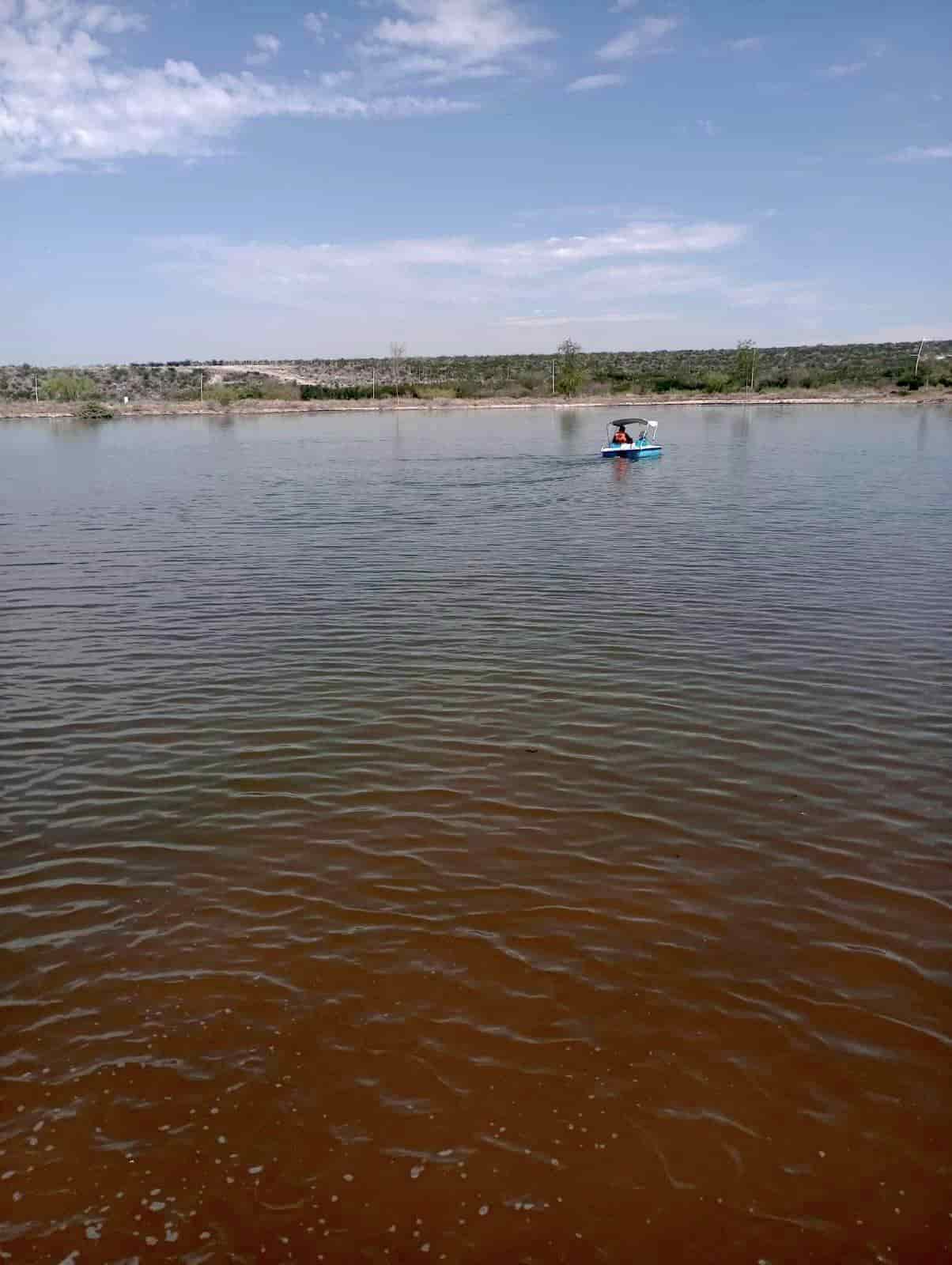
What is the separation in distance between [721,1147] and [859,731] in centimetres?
513

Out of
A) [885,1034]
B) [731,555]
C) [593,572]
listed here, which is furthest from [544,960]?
[731,555]

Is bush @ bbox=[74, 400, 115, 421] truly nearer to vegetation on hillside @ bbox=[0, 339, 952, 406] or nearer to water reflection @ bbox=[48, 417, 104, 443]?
water reflection @ bbox=[48, 417, 104, 443]

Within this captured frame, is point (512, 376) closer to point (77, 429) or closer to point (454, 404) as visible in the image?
point (454, 404)

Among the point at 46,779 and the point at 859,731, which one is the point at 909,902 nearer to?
the point at 859,731

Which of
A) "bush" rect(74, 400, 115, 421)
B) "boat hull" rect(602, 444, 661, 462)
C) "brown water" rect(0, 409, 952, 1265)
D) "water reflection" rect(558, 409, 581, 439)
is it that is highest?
"bush" rect(74, 400, 115, 421)

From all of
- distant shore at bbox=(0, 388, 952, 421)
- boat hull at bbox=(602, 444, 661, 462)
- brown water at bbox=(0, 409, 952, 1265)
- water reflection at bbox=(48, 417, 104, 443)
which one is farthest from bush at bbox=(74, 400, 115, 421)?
brown water at bbox=(0, 409, 952, 1265)

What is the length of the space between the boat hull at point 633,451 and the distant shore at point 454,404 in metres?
48.5

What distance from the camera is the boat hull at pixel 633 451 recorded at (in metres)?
35.2

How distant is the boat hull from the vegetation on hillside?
2640 inches

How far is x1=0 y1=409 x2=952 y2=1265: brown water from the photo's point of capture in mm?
3742

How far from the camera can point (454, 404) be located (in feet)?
317

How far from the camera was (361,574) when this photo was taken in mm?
15477

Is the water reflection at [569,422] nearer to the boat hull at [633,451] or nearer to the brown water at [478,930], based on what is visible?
the boat hull at [633,451]

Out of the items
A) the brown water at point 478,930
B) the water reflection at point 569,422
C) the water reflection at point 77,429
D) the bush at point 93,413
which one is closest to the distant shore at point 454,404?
the bush at point 93,413
